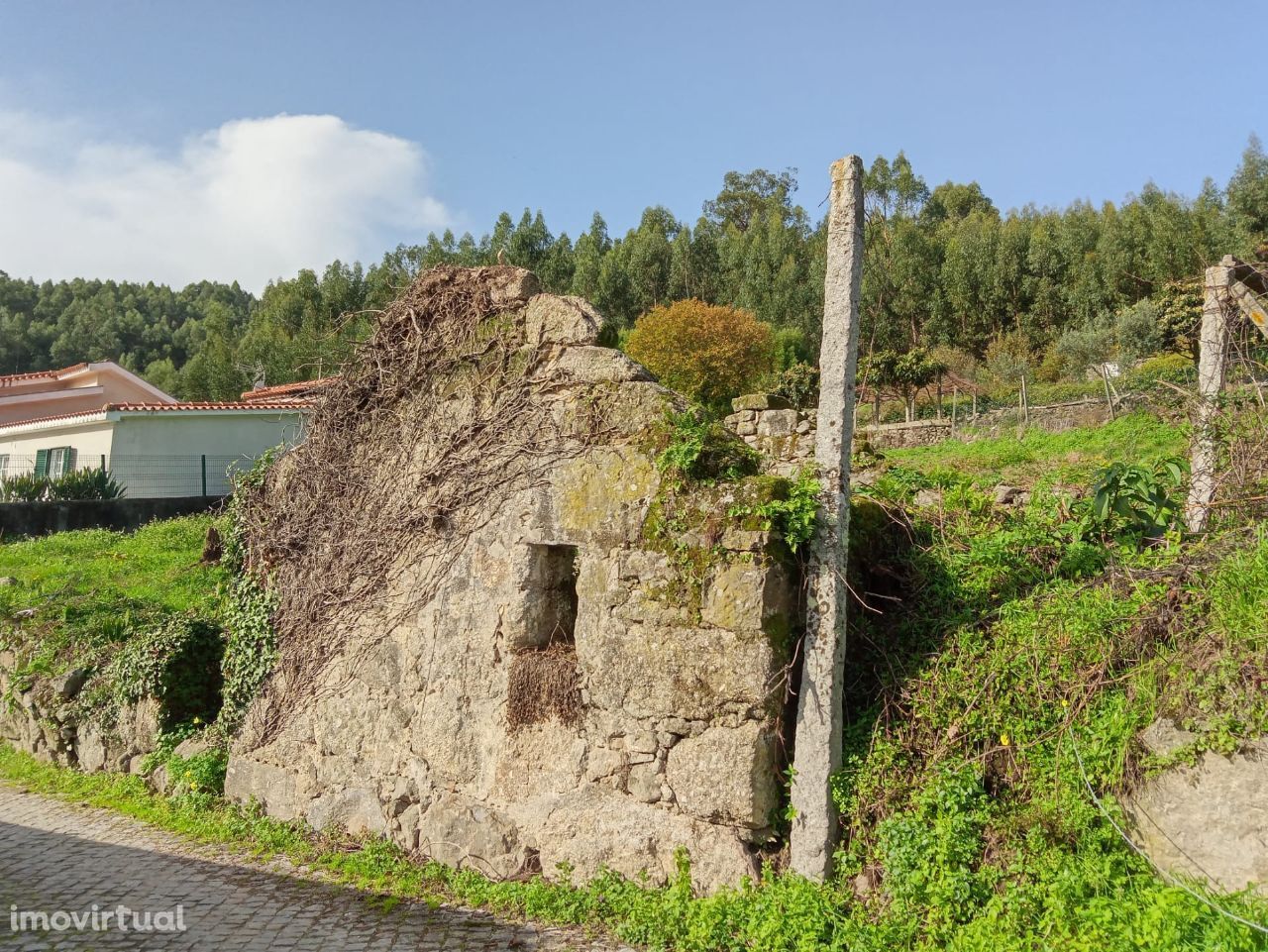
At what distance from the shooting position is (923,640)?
206 inches

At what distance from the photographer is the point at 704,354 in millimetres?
30219

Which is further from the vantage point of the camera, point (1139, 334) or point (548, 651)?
point (1139, 334)

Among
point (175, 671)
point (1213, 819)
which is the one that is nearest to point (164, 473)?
point (175, 671)

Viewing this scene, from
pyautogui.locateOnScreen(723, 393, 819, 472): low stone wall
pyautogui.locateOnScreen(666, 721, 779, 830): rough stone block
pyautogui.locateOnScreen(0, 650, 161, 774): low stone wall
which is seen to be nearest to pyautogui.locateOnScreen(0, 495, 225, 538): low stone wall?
pyautogui.locateOnScreen(0, 650, 161, 774): low stone wall

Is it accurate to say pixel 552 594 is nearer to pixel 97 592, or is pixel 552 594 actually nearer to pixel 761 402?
pixel 761 402

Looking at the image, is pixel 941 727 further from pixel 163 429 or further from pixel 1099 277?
pixel 1099 277

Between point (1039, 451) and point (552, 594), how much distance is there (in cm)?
1339

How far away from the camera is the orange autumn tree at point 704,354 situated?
99.5 feet

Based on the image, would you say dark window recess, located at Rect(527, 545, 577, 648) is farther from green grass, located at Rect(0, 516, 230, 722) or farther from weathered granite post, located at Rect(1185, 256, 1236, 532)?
green grass, located at Rect(0, 516, 230, 722)

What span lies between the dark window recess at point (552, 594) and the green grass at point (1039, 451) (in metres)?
7.00

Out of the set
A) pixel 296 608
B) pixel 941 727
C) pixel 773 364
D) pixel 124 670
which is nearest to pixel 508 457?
pixel 296 608

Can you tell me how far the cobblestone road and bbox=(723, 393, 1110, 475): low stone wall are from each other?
4.06 metres

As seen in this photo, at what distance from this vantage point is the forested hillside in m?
37.0

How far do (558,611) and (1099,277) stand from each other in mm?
40500
